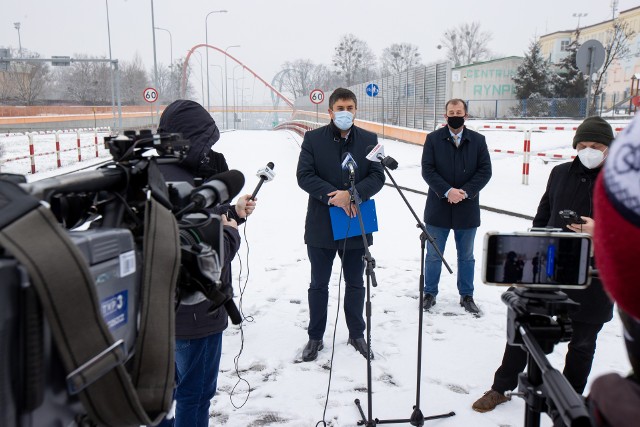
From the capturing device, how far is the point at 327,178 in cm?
427

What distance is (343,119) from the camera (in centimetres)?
421

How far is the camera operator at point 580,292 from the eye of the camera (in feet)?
9.91

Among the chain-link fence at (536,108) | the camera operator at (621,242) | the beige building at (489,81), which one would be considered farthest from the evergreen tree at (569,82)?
the camera operator at (621,242)

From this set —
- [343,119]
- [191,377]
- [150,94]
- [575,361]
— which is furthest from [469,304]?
[150,94]

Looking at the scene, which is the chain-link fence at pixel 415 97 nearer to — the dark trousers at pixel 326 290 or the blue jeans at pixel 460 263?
the blue jeans at pixel 460 263

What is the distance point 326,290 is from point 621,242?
3498 millimetres

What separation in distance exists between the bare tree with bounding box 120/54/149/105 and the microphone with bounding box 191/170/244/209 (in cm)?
7655

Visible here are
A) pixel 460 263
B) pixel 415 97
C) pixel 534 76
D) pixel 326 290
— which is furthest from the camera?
pixel 534 76

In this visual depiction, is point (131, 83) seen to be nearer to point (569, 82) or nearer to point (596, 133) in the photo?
point (569, 82)

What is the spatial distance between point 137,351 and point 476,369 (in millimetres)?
3317

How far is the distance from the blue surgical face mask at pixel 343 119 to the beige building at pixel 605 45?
52653mm

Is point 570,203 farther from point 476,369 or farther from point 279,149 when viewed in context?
point 279,149

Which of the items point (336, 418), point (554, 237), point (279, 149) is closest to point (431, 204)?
point (336, 418)

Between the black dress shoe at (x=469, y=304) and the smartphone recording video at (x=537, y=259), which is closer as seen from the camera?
the smartphone recording video at (x=537, y=259)
